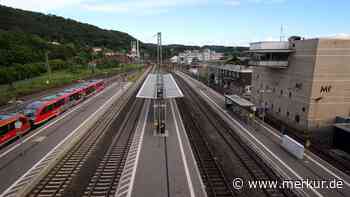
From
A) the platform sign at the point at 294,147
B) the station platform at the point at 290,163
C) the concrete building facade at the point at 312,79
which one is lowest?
the station platform at the point at 290,163

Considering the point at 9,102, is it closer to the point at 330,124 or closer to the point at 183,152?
the point at 183,152

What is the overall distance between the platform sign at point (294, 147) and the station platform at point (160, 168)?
9673mm

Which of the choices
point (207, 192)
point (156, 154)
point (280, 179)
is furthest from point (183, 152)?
point (280, 179)

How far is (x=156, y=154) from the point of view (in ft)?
69.9

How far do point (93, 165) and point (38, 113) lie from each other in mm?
13545

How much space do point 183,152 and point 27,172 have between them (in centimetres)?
1306

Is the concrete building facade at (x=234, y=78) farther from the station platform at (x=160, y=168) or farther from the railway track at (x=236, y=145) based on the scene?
the station platform at (x=160, y=168)

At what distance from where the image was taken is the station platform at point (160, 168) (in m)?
15.5

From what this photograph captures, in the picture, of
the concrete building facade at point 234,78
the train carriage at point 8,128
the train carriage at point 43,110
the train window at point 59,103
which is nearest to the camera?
the train carriage at point 8,128

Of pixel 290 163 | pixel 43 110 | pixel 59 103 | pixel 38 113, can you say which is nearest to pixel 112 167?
pixel 38 113

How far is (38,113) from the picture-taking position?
91.1 feet

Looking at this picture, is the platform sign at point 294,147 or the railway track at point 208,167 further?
the platform sign at point 294,147

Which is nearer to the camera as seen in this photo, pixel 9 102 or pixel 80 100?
pixel 9 102

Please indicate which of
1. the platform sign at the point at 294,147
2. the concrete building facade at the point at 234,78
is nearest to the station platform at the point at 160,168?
the platform sign at the point at 294,147
